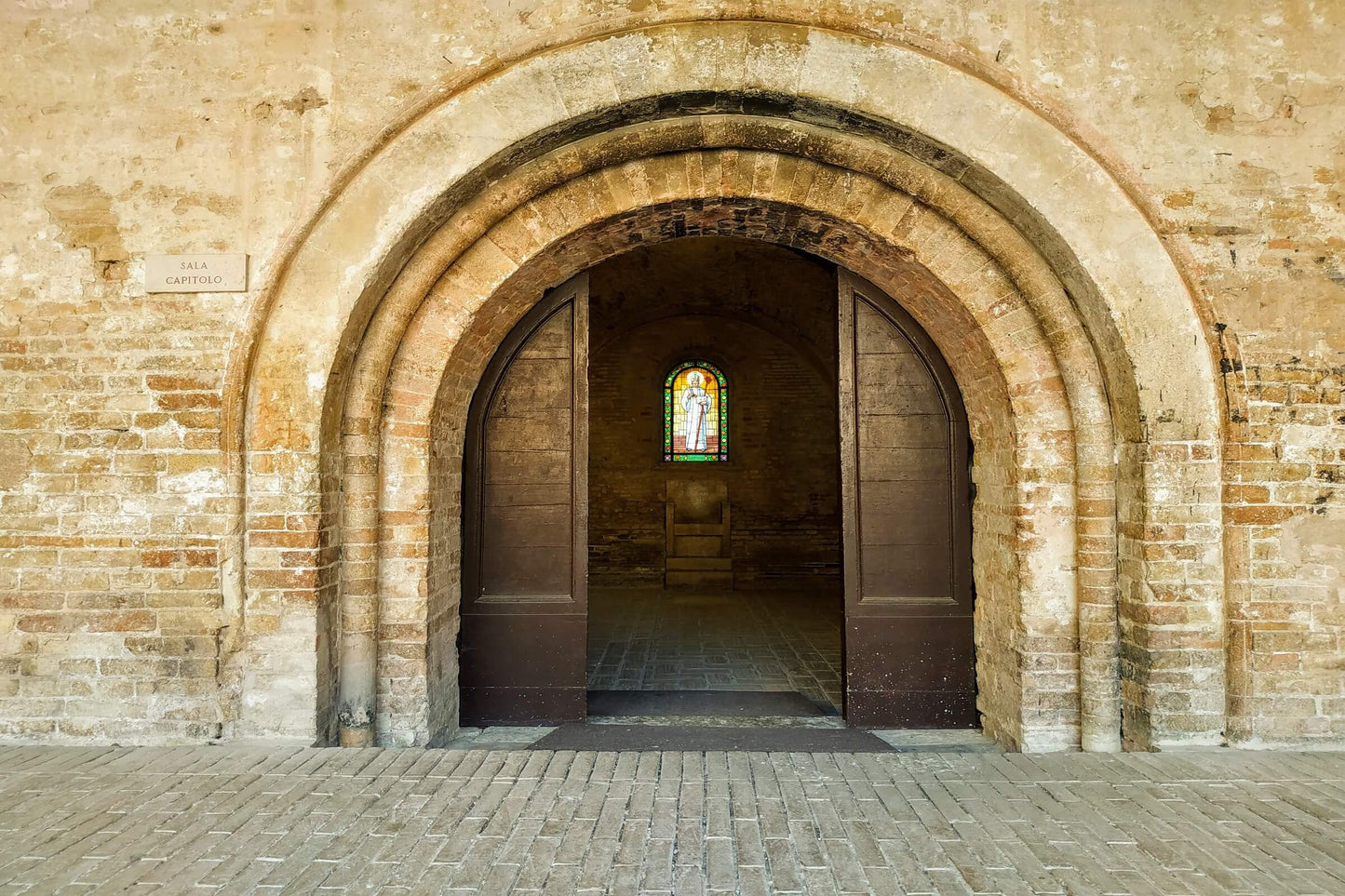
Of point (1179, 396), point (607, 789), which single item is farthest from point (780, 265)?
point (607, 789)

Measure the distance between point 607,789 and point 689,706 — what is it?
1.93 m

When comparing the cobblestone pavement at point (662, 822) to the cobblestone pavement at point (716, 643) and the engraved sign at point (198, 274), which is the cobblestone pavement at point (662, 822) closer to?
the cobblestone pavement at point (716, 643)

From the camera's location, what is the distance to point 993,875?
2.41 meters

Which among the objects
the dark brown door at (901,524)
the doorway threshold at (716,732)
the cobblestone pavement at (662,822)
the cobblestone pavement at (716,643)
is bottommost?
the cobblestone pavement at (716,643)

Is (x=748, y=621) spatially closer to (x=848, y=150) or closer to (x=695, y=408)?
(x=695, y=408)

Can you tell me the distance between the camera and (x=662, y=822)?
9.07ft

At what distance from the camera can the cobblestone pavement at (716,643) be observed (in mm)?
5535

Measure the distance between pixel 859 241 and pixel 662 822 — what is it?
10.4 feet

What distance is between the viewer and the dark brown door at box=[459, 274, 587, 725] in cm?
448

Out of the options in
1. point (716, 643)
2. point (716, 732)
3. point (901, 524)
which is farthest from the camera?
point (716, 643)

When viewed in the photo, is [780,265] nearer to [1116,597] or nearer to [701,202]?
[701,202]

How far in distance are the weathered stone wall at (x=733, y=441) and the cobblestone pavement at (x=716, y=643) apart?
1.26 metres

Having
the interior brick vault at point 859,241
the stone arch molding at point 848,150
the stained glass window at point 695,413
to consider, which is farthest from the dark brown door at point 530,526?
the stained glass window at point 695,413

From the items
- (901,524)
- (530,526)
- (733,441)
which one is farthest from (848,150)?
(733,441)
